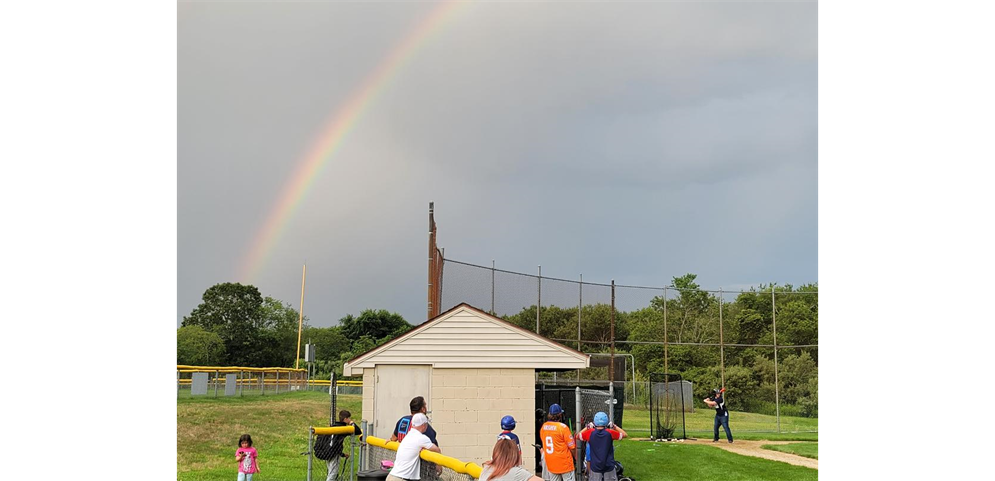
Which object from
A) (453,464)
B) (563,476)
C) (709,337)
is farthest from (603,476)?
(709,337)

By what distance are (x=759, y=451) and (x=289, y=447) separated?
48.1 feet

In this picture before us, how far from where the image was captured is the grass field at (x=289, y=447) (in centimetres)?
1981

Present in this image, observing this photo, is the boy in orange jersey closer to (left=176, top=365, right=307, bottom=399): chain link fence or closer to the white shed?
the white shed

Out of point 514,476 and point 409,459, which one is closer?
point 514,476

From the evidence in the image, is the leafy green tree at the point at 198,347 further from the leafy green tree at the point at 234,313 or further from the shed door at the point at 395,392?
the shed door at the point at 395,392

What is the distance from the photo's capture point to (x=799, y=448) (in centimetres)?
2630

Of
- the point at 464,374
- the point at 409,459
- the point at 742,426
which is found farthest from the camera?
the point at 742,426

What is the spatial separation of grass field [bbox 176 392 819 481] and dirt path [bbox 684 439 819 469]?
82 centimetres

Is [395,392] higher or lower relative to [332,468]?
higher

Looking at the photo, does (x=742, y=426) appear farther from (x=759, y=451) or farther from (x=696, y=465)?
(x=696, y=465)

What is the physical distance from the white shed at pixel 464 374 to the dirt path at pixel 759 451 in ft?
30.4

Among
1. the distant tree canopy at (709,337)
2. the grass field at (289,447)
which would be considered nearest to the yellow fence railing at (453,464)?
the grass field at (289,447)
